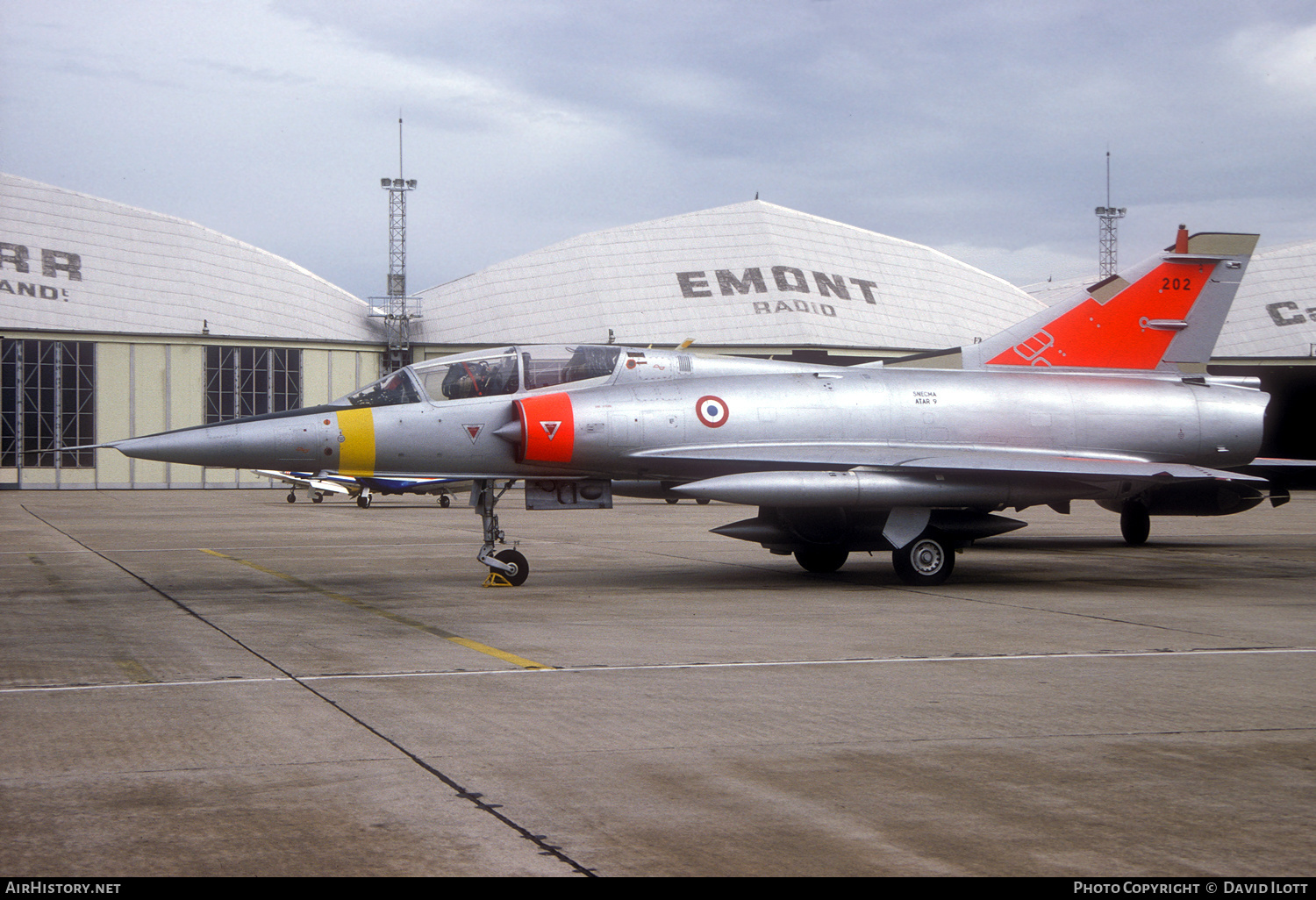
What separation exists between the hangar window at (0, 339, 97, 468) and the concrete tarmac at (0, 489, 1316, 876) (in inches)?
1699

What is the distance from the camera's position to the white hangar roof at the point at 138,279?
53.4 meters

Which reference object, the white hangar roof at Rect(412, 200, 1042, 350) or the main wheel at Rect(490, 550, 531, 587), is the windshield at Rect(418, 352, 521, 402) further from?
the white hangar roof at Rect(412, 200, 1042, 350)

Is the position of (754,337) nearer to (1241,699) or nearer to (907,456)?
(907,456)

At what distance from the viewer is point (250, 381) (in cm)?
5472

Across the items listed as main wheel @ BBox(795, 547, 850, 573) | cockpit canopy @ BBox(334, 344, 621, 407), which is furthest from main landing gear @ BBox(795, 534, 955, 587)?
cockpit canopy @ BBox(334, 344, 621, 407)

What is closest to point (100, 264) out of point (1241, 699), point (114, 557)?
point (114, 557)

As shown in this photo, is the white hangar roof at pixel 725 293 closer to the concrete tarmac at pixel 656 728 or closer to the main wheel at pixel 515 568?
the main wheel at pixel 515 568

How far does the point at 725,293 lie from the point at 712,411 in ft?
151

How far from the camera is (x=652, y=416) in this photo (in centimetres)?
1304

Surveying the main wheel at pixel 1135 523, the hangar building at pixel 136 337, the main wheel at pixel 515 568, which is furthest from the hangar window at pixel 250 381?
the main wheel at pixel 515 568

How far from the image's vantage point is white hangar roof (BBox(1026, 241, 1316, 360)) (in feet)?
181

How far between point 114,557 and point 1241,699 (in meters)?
15.5

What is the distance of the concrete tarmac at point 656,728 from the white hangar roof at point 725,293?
44.1 meters

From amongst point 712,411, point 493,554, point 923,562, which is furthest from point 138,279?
point 923,562
